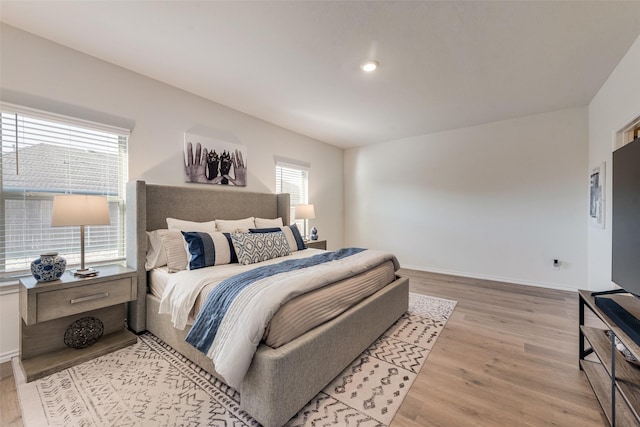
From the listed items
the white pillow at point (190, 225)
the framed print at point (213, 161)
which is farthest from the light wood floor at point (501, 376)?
the framed print at point (213, 161)

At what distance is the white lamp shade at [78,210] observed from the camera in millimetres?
2021

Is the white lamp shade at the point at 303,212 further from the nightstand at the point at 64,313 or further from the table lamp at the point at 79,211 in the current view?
the table lamp at the point at 79,211

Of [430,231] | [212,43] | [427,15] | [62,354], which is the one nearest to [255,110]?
[212,43]

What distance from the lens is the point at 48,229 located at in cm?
227

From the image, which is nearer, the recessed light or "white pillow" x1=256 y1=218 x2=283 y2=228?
the recessed light

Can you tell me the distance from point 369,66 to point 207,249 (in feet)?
7.80

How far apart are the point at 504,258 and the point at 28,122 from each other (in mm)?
5983

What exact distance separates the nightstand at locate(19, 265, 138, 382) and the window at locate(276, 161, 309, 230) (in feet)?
8.65

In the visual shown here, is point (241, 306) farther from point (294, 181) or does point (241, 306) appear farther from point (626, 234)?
point (294, 181)

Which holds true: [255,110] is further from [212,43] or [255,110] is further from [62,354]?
[62,354]

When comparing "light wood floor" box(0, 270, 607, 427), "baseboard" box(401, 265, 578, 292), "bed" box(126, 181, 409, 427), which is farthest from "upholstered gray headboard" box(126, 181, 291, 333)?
"baseboard" box(401, 265, 578, 292)

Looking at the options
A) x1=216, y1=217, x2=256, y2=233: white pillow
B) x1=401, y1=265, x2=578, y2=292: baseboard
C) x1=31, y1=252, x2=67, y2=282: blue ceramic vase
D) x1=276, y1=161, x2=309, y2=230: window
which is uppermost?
x1=276, y1=161, x2=309, y2=230: window

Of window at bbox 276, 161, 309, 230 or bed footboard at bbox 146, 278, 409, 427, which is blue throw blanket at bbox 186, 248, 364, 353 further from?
window at bbox 276, 161, 309, 230

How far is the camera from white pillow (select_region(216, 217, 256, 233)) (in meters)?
3.14
